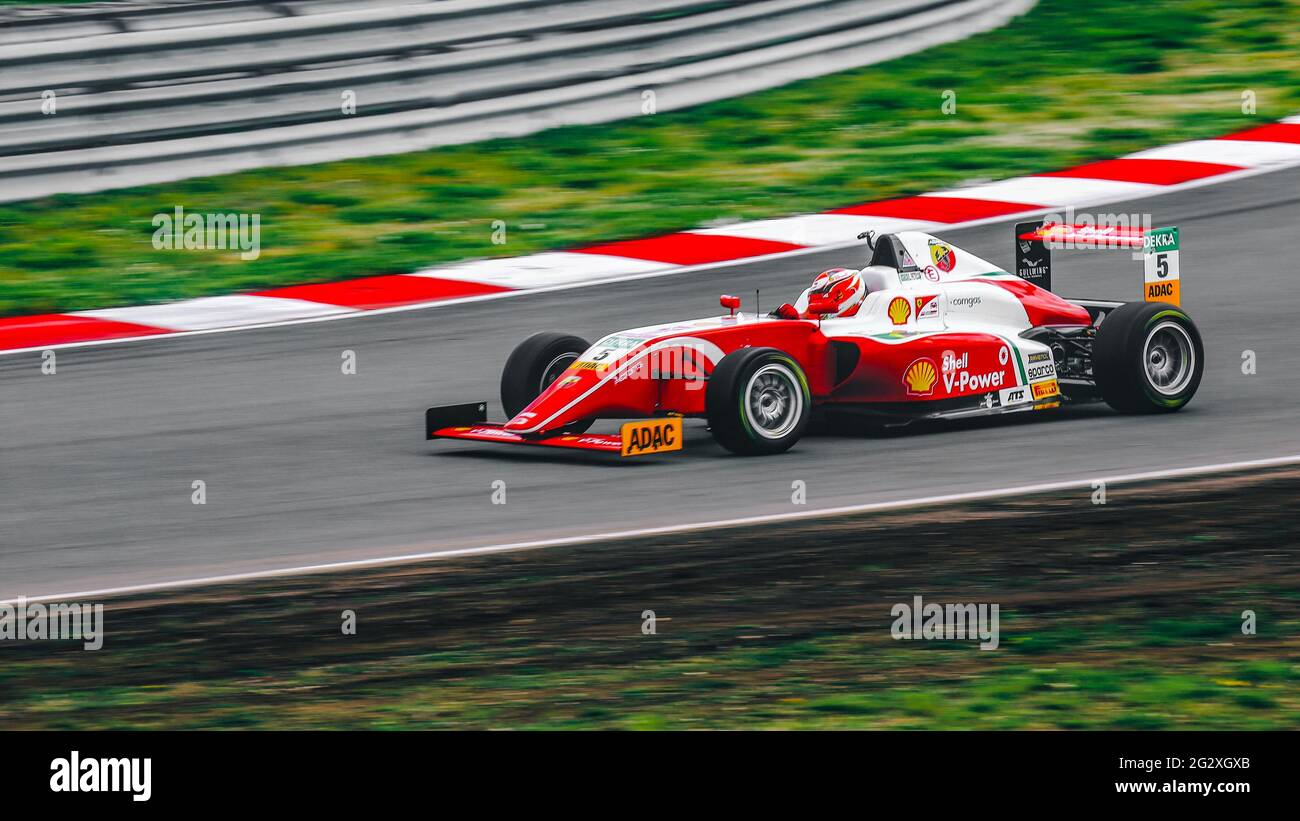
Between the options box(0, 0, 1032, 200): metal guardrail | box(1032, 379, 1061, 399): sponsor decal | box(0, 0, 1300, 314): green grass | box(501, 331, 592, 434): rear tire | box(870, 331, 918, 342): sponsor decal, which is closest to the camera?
box(870, 331, 918, 342): sponsor decal

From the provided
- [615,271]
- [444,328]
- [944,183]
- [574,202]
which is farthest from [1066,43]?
[444,328]

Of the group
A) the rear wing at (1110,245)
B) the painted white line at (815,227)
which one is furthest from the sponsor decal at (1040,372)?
the painted white line at (815,227)

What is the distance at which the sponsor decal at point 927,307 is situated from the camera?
9.88 meters

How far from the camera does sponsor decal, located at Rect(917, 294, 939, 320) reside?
988 centimetres

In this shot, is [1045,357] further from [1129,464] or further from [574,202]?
[574,202]

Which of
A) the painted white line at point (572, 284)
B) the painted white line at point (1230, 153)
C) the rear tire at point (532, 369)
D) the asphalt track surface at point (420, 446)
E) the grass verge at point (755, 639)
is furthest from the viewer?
the painted white line at point (1230, 153)

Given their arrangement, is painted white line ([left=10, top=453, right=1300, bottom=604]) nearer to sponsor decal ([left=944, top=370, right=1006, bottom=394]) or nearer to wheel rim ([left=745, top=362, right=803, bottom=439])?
wheel rim ([left=745, top=362, right=803, bottom=439])

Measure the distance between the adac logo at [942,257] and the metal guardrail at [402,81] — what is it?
5788 millimetres

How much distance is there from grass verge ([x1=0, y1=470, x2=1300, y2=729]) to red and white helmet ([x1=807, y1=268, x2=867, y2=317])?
1.85 meters

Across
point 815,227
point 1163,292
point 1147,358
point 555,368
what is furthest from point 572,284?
point 1147,358

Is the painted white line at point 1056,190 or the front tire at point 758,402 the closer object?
the front tire at point 758,402

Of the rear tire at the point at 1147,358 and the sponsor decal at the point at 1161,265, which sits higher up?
the sponsor decal at the point at 1161,265

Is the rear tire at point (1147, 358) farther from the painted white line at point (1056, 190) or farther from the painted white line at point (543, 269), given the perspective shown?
the painted white line at point (1056, 190)

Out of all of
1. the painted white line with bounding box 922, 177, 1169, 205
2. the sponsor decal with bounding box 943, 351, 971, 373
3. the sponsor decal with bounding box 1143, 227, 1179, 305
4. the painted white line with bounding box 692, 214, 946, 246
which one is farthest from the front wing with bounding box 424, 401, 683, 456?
the painted white line with bounding box 922, 177, 1169, 205
